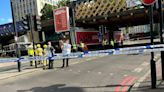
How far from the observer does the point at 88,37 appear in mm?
43875

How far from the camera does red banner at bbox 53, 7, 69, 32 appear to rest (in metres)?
36.0

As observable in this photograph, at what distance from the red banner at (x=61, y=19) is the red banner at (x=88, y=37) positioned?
3.69 metres

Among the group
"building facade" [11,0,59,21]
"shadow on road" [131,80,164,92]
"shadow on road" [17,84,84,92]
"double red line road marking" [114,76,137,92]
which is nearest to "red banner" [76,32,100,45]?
"double red line road marking" [114,76,137,92]

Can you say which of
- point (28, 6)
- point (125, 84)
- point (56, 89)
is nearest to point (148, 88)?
point (125, 84)

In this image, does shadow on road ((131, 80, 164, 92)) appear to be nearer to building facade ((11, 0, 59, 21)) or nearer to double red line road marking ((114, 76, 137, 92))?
double red line road marking ((114, 76, 137, 92))

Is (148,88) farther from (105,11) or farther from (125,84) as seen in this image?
(105,11)

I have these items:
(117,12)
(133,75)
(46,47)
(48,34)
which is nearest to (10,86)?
(133,75)

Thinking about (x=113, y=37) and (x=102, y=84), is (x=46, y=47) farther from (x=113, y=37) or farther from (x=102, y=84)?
(x=113, y=37)

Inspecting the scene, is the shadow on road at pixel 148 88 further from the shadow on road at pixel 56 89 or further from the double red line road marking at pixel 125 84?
the shadow on road at pixel 56 89

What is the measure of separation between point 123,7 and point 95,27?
11.4m

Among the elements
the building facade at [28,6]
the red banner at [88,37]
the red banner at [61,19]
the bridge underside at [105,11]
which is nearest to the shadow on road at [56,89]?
the bridge underside at [105,11]

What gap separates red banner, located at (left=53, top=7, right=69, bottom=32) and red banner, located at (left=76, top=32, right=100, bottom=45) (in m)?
3.69

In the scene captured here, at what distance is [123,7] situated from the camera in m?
36.3

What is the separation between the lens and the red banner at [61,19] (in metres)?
36.0
